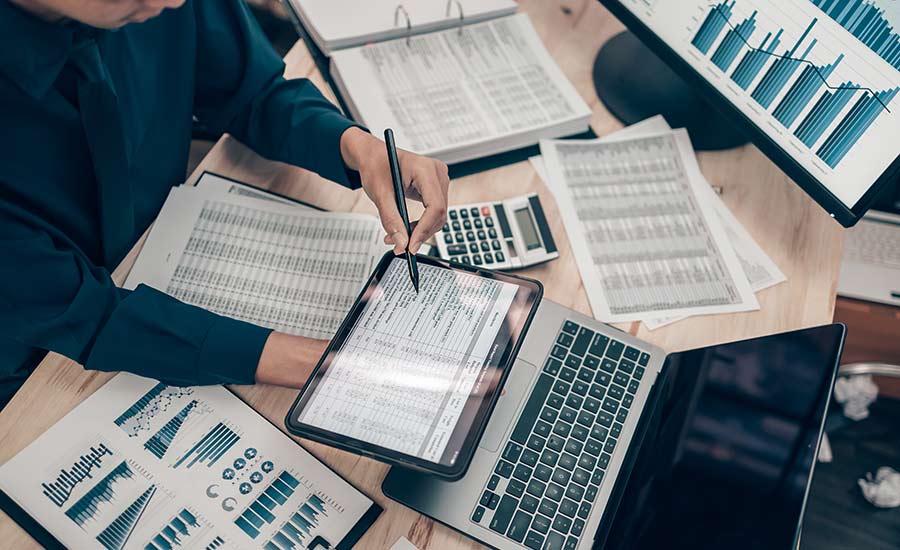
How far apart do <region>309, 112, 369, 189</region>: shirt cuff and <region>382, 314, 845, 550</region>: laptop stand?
34cm

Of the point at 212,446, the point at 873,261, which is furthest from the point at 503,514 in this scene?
the point at 873,261

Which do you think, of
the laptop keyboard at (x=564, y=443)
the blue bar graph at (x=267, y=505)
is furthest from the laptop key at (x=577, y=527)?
the blue bar graph at (x=267, y=505)

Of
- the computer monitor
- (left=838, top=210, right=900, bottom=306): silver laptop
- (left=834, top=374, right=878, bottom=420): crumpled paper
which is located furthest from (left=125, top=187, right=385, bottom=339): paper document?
(left=834, top=374, right=878, bottom=420): crumpled paper

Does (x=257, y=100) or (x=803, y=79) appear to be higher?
(x=803, y=79)

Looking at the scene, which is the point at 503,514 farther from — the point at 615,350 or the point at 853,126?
the point at 853,126

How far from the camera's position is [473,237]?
94cm

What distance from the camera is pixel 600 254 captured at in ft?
3.14

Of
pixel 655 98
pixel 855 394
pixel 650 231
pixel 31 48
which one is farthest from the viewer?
pixel 855 394

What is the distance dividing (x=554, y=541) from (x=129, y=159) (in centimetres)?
71

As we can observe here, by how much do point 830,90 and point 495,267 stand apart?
1.53 ft

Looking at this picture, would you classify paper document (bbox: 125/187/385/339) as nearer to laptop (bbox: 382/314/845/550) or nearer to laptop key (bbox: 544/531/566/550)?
laptop (bbox: 382/314/845/550)

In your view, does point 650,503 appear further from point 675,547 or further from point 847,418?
point 847,418

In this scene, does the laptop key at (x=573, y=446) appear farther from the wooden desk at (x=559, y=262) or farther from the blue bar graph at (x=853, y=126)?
the blue bar graph at (x=853, y=126)

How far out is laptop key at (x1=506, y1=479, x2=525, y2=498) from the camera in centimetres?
75
